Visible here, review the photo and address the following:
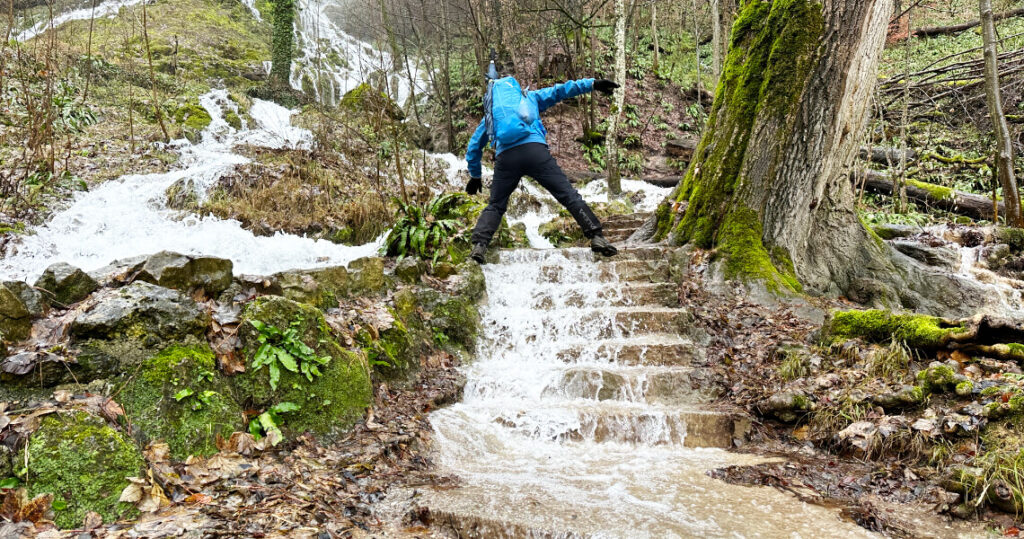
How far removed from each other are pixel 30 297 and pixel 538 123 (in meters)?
4.95

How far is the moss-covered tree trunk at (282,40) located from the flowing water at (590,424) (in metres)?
16.5

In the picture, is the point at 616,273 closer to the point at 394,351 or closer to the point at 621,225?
the point at 394,351

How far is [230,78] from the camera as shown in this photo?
18688 millimetres

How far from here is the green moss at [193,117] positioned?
43.2 ft

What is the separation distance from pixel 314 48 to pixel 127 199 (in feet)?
66.2

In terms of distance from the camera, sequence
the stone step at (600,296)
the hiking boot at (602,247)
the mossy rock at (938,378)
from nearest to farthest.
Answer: the mossy rock at (938,378), the stone step at (600,296), the hiking boot at (602,247)

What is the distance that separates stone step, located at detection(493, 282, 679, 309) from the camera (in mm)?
5949

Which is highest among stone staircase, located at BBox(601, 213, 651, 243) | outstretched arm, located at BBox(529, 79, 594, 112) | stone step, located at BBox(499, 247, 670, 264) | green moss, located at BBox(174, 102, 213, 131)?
green moss, located at BBox(174, 102, 213, 131)

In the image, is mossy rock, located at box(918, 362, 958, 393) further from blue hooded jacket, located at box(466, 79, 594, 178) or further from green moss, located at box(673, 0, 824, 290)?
blue hooded jacket, located at box(466, 79, 594, 178)

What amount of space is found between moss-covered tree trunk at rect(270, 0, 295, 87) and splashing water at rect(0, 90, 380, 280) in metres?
10.8

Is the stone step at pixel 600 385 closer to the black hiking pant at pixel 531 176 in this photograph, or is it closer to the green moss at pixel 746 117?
the green moss at pixel 746 117

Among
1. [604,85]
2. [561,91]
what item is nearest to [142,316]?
[561,91]

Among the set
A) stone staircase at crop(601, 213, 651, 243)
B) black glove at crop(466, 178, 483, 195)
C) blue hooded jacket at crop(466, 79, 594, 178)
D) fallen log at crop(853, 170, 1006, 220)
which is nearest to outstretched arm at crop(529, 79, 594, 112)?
blue hooded jacket at crop(466, 79, 594, 178)

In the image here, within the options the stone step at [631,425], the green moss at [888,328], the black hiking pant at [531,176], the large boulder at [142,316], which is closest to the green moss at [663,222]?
the black hiking pant at [531,176]
